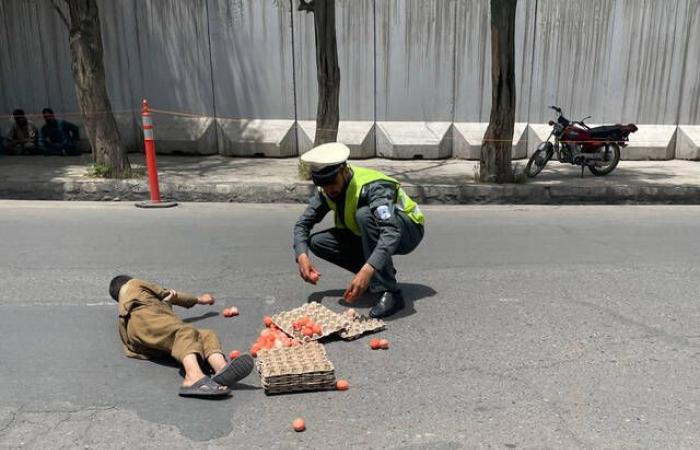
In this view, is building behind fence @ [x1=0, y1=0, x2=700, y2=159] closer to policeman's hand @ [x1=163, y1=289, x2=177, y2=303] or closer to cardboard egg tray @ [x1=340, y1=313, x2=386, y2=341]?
cardboard egg tray @ [x1=340, y1=313, x2=386, y2=341]

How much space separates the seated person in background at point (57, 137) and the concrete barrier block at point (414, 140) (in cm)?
610

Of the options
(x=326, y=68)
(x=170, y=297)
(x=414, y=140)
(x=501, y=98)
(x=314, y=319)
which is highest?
(x=326, y=68)

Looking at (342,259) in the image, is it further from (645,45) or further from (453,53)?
(645,45)

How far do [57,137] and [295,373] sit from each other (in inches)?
405

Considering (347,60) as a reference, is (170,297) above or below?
below

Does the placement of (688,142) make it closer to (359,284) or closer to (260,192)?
(260,192)

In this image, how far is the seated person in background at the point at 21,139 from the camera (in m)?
11.4

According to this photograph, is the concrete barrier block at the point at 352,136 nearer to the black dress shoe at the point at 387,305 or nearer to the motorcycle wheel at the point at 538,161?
the motorcycle wheel at the point at 538,161

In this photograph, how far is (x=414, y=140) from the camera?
37.5ft

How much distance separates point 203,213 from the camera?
292 inches

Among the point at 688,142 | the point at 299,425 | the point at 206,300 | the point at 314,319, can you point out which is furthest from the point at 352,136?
the point at 299,425

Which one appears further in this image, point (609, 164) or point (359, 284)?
point (609, 164)

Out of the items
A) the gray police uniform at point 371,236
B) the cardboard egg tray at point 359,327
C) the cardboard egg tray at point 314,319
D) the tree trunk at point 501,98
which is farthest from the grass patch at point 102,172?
the cardboard egg tray at point 359,327

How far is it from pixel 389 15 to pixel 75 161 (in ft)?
21.6
